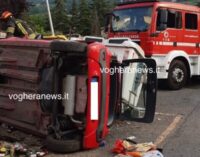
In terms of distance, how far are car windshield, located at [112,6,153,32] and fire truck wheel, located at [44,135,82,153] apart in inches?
262

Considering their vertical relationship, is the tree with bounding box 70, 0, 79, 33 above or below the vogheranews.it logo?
above

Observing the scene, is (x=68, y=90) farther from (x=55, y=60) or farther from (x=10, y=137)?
(x=10, y=137)

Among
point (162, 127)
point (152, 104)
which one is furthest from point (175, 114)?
point (152, 104)

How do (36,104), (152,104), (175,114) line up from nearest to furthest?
(36,104) < (152,104) < (175,114)

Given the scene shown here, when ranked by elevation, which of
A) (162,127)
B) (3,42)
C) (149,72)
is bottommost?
(162,127)

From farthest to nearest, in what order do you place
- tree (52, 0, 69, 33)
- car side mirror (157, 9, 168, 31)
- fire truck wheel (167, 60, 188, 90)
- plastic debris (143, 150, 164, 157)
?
tree (52, 0, 69, 33) → fire truck wheel (167, 60, 188, 90) → car side mirror (157, 9, 168, 31) → plastic debris (143, 150, 164, 157)

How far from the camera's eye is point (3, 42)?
7109 millimetres

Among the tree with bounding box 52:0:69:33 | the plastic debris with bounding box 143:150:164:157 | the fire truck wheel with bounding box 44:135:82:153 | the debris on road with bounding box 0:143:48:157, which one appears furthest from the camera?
the tree with bounding box 52:0:69:33

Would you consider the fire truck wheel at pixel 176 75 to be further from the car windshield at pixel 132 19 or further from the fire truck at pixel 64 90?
the fire truck at pixel 64 90

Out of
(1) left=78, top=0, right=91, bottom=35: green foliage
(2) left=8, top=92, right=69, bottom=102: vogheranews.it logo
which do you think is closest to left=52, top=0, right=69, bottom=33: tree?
(1) left=78, top=0, right=91, bottom=35: green foliage

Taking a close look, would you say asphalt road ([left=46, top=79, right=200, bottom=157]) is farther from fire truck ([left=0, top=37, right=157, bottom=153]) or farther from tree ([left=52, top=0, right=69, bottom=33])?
tree ([left=52, top=0, right=69, bottom=33])

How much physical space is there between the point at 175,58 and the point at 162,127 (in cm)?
533

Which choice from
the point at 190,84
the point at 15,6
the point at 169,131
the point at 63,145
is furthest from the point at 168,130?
the point at 15,6

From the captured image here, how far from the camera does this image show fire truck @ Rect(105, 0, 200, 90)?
485 inches
